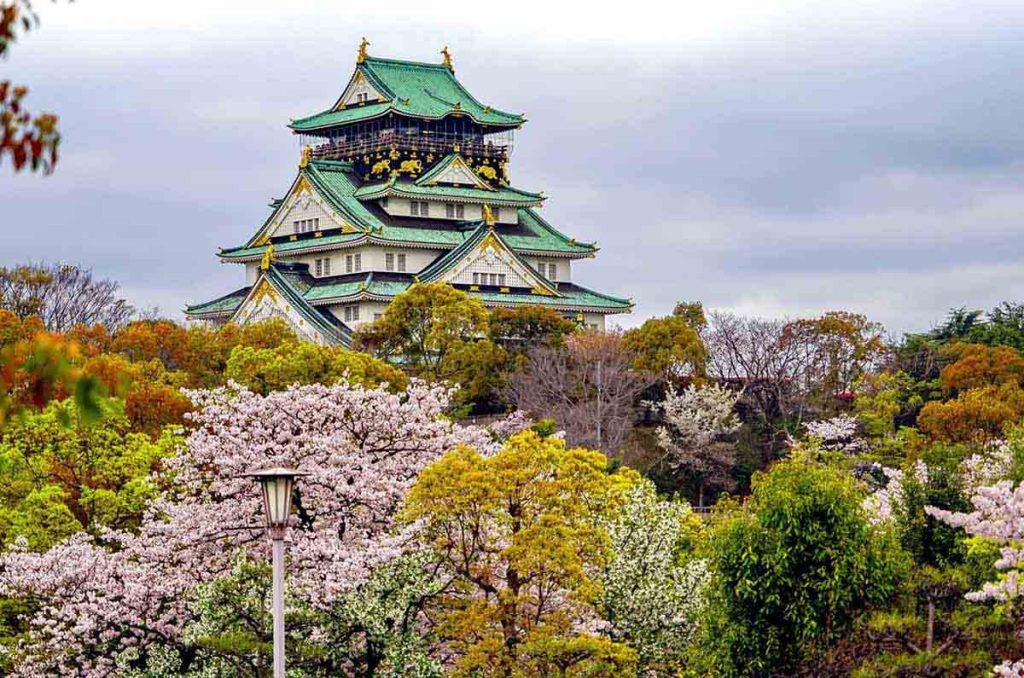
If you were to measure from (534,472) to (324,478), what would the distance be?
16.0ft

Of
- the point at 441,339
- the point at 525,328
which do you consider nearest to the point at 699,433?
the point at 525,328

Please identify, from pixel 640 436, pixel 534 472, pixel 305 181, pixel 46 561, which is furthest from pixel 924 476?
pixel 305 181

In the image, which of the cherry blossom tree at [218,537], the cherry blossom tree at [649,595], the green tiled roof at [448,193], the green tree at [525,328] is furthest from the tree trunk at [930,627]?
the green tiled roof at [448,193]

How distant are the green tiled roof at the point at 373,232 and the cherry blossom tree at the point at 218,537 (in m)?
51.3

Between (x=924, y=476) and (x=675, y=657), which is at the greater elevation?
(x=924, y=476)

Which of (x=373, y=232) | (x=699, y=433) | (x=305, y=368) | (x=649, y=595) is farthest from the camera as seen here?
(x=373, y=232)

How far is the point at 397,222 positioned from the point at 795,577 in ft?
201

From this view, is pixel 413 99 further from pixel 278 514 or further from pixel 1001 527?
pixel 278 514

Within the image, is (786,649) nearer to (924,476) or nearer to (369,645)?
(924,476)

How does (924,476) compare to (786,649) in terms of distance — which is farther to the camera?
(924,476)

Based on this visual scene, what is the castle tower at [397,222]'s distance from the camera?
87.4 meters

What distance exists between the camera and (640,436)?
72375 mm

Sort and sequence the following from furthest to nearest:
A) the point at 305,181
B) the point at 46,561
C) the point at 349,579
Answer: the point at 305,181 < the point at 46,561 < the point at 349,579

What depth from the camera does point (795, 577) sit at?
31141mm
